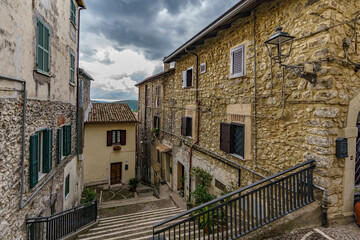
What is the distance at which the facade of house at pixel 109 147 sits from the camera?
16.7 meters

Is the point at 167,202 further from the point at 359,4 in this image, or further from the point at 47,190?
the point at 359,4

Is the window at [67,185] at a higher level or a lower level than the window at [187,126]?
lower

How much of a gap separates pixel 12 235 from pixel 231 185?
622 centimetres

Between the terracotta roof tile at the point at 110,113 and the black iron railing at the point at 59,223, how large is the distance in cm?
941

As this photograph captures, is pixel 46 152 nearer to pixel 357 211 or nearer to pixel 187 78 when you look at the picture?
pixel 187 78

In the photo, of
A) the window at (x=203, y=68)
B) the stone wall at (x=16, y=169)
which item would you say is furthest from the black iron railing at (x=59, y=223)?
the window at (x=203, y=68)

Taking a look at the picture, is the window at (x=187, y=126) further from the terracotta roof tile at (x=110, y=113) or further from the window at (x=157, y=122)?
the terracotta roof tile at (x=110, y=113)

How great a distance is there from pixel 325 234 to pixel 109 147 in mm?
16418

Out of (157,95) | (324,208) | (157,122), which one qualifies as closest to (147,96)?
(157,95)

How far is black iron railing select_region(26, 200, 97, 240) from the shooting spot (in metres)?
5.07

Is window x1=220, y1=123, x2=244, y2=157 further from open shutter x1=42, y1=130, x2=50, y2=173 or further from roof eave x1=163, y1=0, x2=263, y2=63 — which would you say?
open shutter x1=42, y1=130, x2=50, y2=173

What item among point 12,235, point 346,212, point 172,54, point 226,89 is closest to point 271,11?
point 226,89

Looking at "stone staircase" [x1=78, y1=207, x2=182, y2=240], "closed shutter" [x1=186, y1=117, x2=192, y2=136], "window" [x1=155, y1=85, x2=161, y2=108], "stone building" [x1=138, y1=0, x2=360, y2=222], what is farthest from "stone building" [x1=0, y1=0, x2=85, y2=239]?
"window" [x1=155, y1=85, x2=161, y2=108]

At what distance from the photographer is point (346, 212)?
4.31 meters
